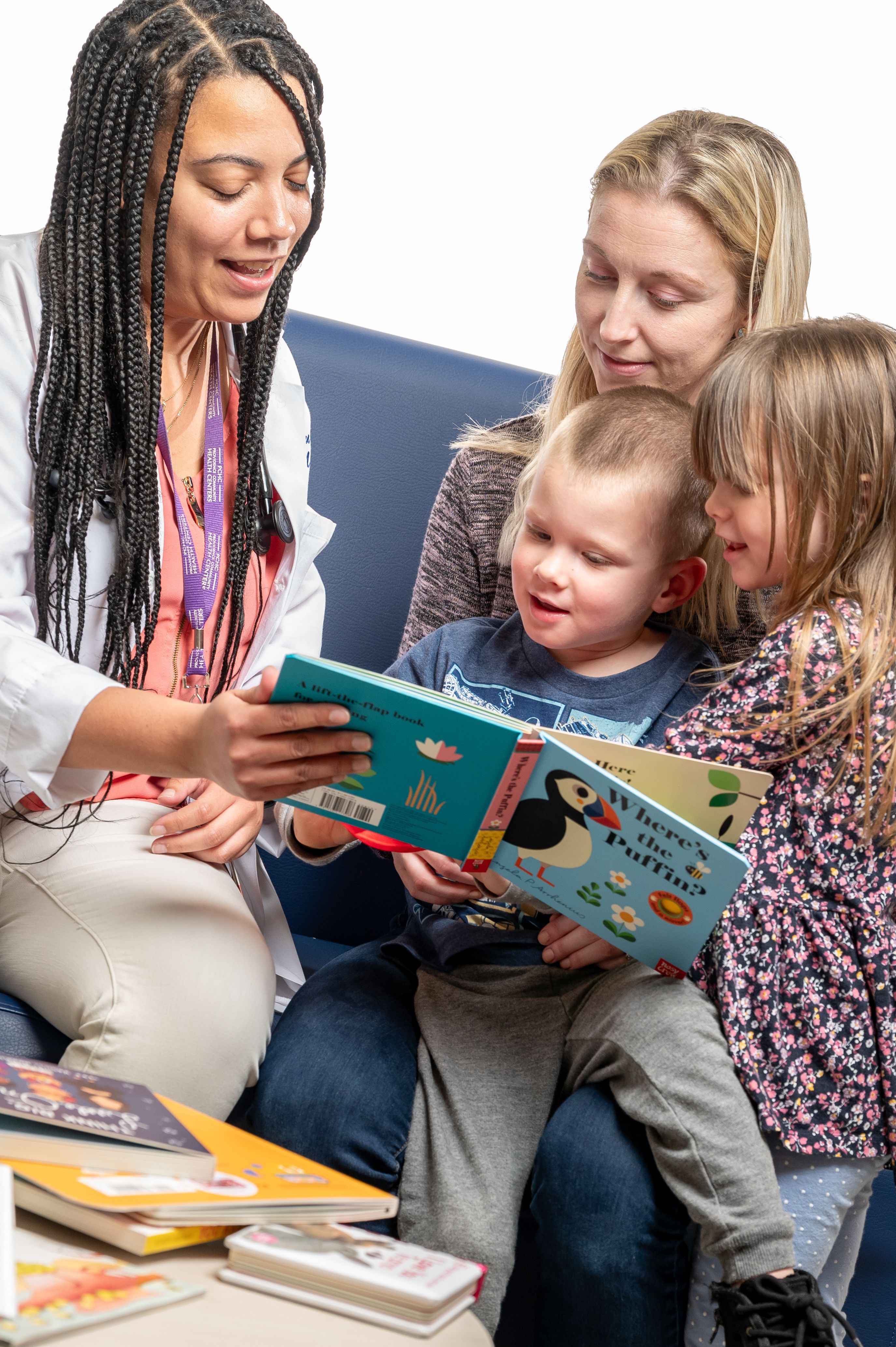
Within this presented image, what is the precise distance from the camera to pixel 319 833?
1318mm

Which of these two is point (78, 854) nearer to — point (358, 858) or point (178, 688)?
point (178, 688)

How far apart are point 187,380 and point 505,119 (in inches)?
50.7

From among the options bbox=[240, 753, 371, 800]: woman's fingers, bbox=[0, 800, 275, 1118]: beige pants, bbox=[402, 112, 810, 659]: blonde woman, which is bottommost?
bbox=[0, 800, 275, 1118]: beige pants

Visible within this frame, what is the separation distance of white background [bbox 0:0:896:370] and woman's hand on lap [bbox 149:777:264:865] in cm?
122

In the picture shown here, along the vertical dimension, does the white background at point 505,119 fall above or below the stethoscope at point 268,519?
above

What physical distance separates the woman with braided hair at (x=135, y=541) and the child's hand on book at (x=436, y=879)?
0.19m

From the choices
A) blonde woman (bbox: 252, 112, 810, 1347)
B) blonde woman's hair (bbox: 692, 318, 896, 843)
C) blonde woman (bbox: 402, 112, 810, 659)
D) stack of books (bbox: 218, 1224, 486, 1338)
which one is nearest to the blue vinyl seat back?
blonde woman (bbox: 252, 112, 810, 1347)

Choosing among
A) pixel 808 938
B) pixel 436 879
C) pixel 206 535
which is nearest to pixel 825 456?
pixel 808 938

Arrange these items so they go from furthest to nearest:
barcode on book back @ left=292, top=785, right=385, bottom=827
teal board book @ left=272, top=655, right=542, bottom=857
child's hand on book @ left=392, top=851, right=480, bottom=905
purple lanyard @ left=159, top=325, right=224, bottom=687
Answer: purple lanyard @ left=159, top=325, right=224, bottom=687, child's hand on book @ left=392, top=851, right=480, bottom=905, barcode on book back @ left=292, top=785, right=385, bottom=827, teal board book @ left=272, top=655, right=542, bottom=857

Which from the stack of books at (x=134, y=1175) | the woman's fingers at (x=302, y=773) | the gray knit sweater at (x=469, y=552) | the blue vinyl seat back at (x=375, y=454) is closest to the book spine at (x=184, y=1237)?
the stack of books at (x=134, y=1175)

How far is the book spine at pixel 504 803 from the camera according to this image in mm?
950

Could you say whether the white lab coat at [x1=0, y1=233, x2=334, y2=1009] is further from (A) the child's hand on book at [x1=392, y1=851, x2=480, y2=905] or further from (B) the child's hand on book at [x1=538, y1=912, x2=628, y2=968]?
(B) the child's hand on book at [x1=538, y1=912, x2=628, y2=968]

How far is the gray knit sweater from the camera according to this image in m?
1.65

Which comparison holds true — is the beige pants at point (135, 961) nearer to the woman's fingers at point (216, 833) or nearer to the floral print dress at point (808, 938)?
the woman's fingers at point (216, 833)
